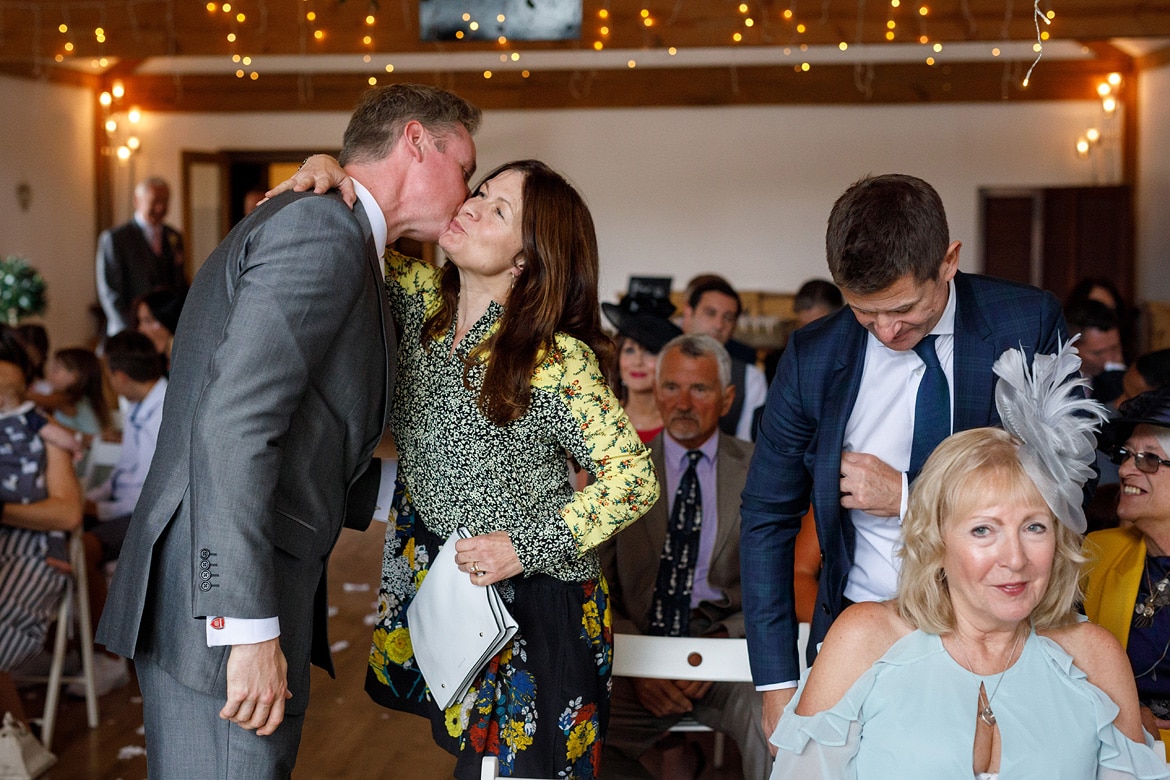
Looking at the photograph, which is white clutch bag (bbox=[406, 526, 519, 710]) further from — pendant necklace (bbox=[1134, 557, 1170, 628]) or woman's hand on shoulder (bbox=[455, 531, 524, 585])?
pendant necklace (bbox=[1134, 557, 1170, 628])

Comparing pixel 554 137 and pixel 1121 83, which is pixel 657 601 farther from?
pixel 1121 83

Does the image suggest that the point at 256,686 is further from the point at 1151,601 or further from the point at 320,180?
the point at 1151,601

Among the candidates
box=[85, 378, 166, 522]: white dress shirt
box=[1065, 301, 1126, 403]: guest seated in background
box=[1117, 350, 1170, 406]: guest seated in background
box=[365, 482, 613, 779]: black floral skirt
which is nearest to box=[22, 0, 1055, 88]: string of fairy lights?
A: box=[1065, 301, 1126, 403]: guest seated in background

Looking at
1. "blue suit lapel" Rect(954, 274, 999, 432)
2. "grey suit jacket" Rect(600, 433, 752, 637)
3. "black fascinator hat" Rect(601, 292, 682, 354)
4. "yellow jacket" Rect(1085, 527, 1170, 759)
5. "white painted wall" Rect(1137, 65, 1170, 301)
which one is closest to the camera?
"blue suit lapel" Rect(954, 274, 999, 432)

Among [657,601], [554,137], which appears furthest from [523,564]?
[554,137]

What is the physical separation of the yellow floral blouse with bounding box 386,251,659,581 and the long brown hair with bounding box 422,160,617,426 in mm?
33

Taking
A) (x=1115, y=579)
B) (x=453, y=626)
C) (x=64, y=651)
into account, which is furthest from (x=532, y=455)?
(x=64, y=651)

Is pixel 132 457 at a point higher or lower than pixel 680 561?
higher

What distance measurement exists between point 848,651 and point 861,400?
462 millimetres

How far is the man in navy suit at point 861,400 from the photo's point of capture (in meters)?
1.89

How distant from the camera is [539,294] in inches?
82.2

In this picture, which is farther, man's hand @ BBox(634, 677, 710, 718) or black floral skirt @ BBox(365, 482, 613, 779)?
man's hand @ BBox(634, 677, 710, 718)

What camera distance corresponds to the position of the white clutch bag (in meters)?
2.08

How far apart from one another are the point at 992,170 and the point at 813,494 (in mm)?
9010
